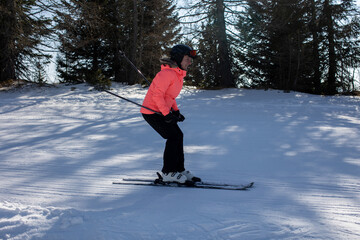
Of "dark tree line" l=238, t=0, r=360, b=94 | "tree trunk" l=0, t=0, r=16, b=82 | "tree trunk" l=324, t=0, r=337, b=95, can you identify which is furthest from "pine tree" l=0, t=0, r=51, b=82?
"tree trunk" l=324, t=0, r=337, b=95

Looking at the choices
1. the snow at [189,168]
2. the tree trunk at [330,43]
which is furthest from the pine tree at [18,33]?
the tree trunk at [330,43]

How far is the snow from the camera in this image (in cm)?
231

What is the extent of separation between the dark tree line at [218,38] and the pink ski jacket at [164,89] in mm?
10227

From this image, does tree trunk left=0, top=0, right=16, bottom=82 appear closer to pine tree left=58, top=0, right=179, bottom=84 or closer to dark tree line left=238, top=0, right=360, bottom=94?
pine tree left=58, top=0, right=179, bottom=84

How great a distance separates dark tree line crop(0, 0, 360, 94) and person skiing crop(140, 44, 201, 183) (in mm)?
10259

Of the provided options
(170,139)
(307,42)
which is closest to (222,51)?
(307,42)

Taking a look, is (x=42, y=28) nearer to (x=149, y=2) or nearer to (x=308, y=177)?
(x=149, y=2)

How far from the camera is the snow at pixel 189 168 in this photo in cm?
231

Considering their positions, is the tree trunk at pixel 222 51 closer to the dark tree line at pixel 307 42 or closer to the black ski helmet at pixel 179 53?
the dark tree line at pixel 307 42

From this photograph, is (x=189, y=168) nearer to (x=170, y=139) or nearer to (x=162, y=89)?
(x=170, y=139)

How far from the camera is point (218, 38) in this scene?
1560 cm

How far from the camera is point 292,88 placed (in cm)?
1568

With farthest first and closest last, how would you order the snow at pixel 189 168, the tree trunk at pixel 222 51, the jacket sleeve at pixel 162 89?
the tree trunk at pixel 222 51
the jacket sleeve at pixel 162 89
the snow at pixel 189 168

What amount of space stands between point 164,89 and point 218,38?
1309 centimetres
